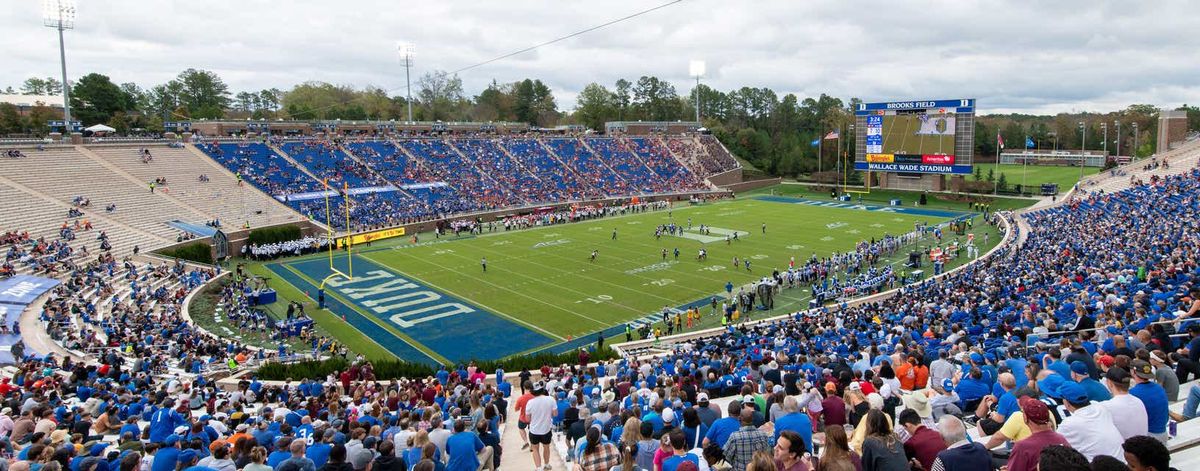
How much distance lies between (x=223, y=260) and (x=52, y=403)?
2933 centimetres

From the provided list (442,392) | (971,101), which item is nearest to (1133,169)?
(971,101)

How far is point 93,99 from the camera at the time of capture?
7050 cm

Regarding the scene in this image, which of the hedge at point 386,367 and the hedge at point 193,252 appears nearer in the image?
the hedge at point 386,367

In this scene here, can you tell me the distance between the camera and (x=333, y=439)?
303 inches

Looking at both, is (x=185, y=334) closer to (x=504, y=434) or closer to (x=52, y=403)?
(x=52, y=403)

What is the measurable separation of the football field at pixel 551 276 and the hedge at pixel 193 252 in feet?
10.6

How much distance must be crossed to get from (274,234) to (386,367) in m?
26.5

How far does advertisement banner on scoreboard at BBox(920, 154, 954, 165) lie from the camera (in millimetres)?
58000

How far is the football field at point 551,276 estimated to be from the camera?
84.8 ft

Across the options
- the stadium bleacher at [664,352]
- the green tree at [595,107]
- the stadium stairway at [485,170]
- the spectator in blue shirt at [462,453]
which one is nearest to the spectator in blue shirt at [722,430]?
the stadium bleacher at [664,352]

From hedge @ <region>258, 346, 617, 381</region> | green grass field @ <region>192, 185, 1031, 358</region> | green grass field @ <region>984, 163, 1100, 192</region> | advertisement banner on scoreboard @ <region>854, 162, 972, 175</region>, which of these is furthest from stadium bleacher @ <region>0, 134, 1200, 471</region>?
green grass field @ <region>984, 163, 1100, 192</region>

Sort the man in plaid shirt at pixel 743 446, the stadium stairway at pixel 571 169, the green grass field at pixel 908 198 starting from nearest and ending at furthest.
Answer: the man in plaid shirt at pixel 743 446
the green grass field at pixel 908 198
the stadium stairway at pixel 571 169

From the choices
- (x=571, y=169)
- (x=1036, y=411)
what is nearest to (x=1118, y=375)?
(x=1036, y=411)

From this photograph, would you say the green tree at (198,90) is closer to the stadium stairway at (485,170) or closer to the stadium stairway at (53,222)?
the stadium stairway at (485,170)
